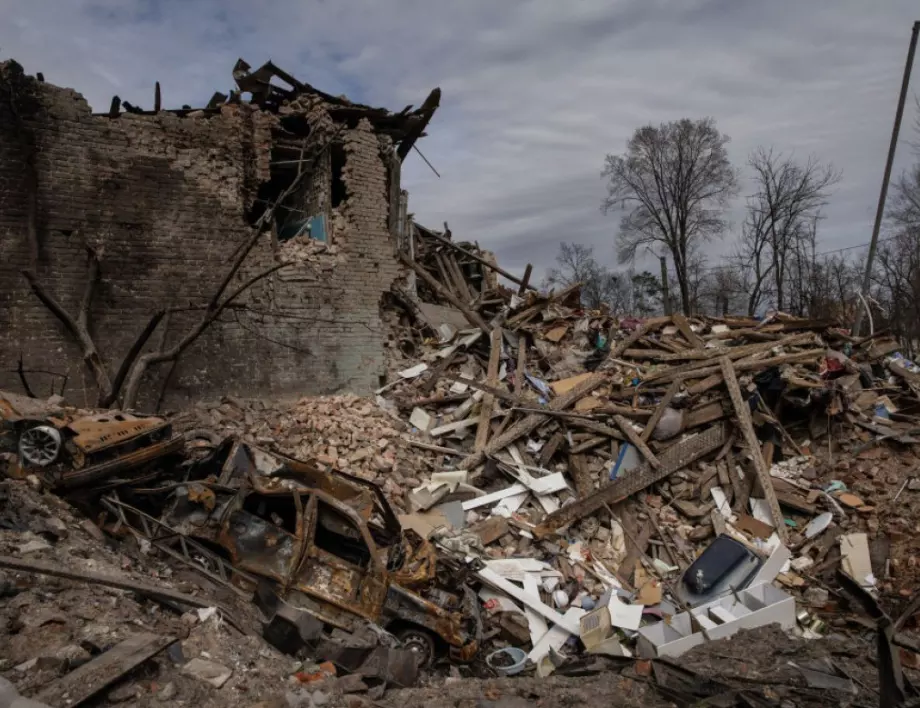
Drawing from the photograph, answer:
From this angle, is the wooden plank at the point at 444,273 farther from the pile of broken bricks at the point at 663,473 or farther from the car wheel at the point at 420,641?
the car wheel at the point at 420,641

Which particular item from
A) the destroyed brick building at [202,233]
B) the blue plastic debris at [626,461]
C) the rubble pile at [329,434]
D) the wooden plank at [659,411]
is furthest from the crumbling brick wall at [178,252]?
the wooden plank at [659,411]

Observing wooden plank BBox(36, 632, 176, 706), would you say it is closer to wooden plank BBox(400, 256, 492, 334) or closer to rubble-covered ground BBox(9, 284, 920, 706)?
rubble-covered ground BBox(9, 284, 920, 706)

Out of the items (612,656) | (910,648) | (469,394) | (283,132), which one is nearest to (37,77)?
(283,132)

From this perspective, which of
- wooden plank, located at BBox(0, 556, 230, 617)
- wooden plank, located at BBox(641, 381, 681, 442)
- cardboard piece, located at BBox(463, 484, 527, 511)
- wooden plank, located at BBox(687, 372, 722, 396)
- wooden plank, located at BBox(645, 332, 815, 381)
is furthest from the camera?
wooden plank, located at BBox(645, 332, 815, 381)

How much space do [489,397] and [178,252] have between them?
6.04 metres

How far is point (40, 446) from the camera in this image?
6.52m

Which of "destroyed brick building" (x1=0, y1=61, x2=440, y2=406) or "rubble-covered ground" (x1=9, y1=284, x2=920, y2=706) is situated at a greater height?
"destroyed brick building" (x1=0, y1=61, x2=440, y2=406)

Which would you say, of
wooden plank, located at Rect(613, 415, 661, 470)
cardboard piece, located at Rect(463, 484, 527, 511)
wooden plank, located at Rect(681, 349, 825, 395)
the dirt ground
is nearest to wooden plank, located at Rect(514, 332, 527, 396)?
wooden plank, located at Rect(613, 415, 661, 470)

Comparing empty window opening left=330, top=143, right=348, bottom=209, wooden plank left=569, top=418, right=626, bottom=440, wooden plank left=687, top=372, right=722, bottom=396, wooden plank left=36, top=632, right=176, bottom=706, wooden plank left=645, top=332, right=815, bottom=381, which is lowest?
wooden plank left=36, top=632, right=176, bottom=706

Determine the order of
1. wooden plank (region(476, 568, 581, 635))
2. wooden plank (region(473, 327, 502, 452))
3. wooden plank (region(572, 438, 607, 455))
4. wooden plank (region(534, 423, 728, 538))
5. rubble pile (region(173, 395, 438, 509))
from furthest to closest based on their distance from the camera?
wooden plank (region(473, 327, 502, 452)) < wooden plank (region(572, 438, 607, 455)) < rubble pile (region(173, 395, 438, 509)) < wooden plank (region(534, 423, 728, 538)) < wooden plank (region(476, 568, 581, 635))

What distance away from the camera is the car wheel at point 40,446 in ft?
21.3

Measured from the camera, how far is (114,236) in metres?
10.2

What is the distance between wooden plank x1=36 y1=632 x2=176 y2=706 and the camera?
358 cm

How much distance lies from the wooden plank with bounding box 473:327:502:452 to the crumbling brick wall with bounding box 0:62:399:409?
2.28m
